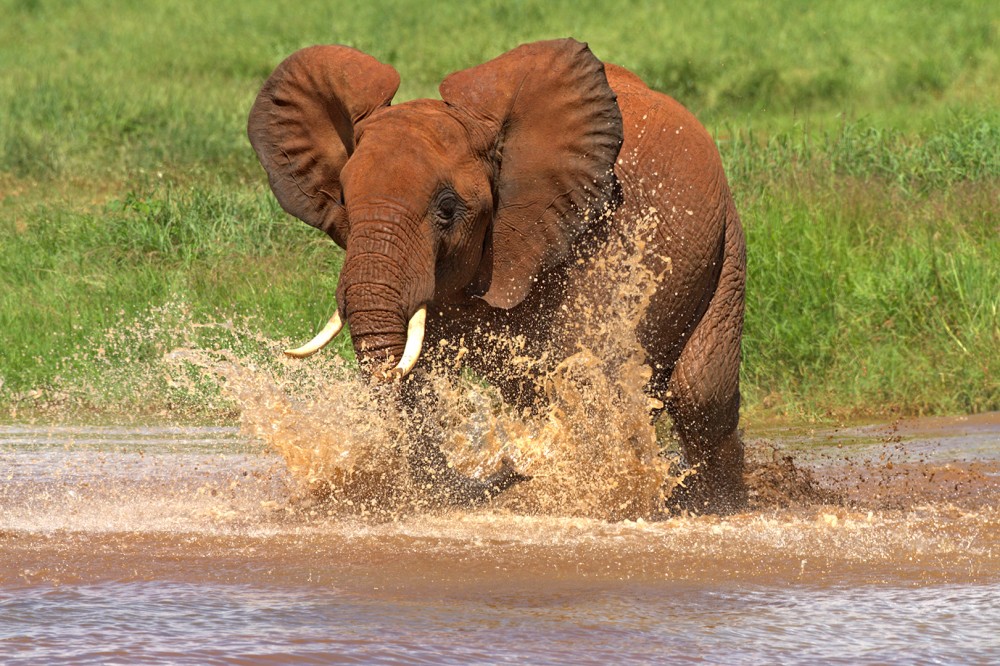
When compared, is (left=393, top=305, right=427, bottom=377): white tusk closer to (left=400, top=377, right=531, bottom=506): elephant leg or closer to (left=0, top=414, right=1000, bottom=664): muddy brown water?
(left=0, top=414, right=1000, bottom=664): muddy brown water

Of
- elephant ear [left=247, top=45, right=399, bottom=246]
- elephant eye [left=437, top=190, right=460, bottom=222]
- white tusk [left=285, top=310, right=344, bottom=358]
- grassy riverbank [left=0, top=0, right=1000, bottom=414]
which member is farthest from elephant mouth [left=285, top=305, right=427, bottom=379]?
grassy riverbank [left=0, top=0, right=1000, bottom=414]

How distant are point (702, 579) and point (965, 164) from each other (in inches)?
301

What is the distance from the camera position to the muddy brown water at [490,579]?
11.0ft

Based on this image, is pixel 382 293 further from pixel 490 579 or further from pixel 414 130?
pixel 490 579

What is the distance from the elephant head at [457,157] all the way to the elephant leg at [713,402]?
0.69m

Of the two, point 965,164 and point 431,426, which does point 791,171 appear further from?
point 431,426

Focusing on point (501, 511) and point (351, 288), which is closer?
point (351, 288)

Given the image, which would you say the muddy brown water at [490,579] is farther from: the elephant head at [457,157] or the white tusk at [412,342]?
the elephant head at [457,157]

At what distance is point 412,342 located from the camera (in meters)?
4.48

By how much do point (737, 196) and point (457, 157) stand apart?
5.48m

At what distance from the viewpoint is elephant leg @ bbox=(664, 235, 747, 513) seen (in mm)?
5629

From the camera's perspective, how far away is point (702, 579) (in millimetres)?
4047

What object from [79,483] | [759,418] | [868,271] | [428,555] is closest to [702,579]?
[428,555]

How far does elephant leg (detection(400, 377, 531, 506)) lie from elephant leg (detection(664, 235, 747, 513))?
68cm
